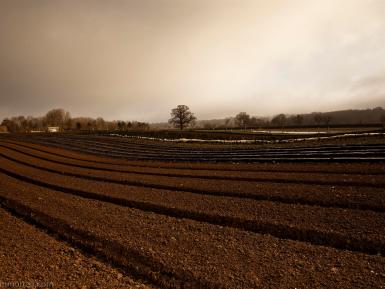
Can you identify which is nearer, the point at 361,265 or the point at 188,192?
the point at 361,265

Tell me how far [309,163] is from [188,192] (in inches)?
455

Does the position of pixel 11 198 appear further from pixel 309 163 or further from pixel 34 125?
pixel 34 125

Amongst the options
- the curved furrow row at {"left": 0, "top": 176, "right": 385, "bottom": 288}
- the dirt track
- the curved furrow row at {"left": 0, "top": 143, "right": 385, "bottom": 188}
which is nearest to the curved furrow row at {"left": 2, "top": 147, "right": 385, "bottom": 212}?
the dirt track

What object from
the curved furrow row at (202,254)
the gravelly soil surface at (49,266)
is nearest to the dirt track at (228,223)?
the curved furrow row at (202,254)

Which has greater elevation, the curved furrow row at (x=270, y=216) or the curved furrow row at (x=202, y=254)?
the curved furrow row at (x=270, y=216)

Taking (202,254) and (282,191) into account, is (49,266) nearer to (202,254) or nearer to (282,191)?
(202,254)

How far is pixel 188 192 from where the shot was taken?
15.6m

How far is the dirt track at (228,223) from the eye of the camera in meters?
7.14

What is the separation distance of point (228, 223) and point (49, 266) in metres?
6.04

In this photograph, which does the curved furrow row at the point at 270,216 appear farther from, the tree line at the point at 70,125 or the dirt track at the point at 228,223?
the tree line at the point at 70,125

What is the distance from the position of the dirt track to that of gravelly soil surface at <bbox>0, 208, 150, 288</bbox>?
1.61ft

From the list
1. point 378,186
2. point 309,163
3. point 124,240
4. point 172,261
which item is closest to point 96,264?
point 124,240

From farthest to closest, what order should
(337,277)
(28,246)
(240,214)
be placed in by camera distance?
(240,214) < (28,246) < (337,277)

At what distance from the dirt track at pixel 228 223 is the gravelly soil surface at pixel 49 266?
0.49m
